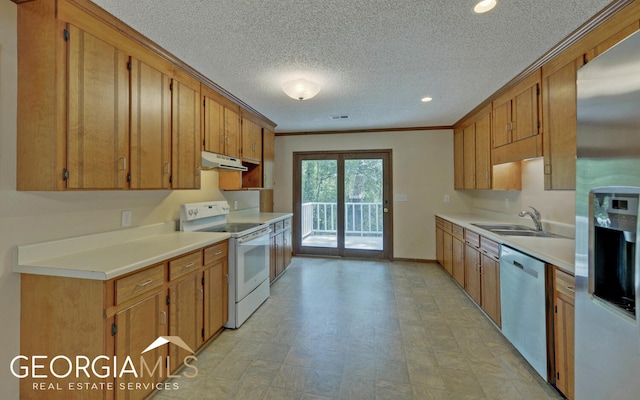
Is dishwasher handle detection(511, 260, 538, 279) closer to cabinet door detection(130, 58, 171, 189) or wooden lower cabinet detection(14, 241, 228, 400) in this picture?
wooden lower cabinet detection(14, 241, 228, 400)

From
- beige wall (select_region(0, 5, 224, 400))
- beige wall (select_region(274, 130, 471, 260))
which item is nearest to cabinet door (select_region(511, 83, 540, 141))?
beige wall (select_region(274, 130, 471, 260))

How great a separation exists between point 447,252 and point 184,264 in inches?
145

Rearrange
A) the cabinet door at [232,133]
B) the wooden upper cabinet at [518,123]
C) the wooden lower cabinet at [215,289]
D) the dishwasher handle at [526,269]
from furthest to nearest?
1. the cabinet door at [232,133]
2. the wooden upper cabinet at [518,123]
3. the wooden lower cabinet at [215,289]
4. the dishwasher handle at [526,269]

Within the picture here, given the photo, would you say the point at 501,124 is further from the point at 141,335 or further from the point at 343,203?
the point at 141,335

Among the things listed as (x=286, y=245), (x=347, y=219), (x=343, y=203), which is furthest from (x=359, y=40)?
(x=347, y=219)

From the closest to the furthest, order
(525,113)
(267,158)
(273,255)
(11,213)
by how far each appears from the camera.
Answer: (11,213), (525,113), (273,255), (267,158)

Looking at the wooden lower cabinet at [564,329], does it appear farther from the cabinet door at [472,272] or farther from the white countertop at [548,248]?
the cabinet door at [472,272]

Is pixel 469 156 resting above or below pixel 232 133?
below

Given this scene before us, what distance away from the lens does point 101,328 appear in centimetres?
140

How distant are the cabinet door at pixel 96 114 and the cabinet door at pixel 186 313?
2.77ft

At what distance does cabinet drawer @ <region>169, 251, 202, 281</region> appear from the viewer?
73.6 inches

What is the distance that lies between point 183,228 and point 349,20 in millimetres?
2395

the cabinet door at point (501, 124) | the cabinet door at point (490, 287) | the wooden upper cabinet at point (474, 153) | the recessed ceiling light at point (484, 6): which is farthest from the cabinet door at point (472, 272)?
the recessed ceiling light at point (484, 6)

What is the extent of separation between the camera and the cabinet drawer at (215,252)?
2.28 meters
